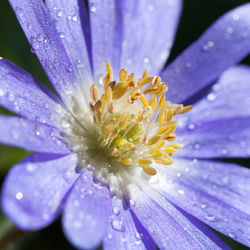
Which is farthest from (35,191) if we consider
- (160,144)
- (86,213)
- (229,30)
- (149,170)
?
(229,30)

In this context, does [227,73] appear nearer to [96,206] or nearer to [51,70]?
[51,70]

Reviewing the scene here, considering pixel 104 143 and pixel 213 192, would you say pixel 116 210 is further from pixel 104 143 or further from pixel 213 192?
pixel 213 192

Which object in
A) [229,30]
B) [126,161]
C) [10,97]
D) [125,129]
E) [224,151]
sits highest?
[229,30]

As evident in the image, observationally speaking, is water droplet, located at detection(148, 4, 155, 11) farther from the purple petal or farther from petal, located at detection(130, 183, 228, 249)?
petal, located at detection(130, 183, 228, 249)

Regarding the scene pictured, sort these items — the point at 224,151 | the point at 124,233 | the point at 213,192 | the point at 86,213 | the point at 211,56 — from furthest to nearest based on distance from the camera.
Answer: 1. the point at 211,56
2. the point at 224,151
3. the point at 213,192
4. the point at 124,233
5. the point at 86,213

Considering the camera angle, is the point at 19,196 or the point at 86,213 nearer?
the point at 19,196

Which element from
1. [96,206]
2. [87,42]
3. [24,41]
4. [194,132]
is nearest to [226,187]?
[194,132]

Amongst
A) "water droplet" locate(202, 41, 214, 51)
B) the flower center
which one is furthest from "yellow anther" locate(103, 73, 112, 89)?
"water droplet" locate(202, 41, 214, 51)

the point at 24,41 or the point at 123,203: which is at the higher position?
the point at 24,41
